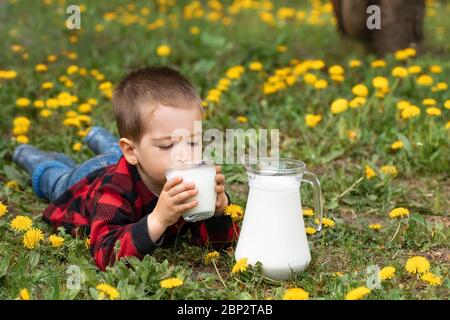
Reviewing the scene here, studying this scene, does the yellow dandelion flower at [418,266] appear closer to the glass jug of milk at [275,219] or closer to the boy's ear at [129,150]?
the glass jug of milk at [275,219]

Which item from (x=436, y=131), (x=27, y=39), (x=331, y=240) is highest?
(x=27, y=39)

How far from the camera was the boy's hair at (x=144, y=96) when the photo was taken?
2.59 metres

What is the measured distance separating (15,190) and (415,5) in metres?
3.32

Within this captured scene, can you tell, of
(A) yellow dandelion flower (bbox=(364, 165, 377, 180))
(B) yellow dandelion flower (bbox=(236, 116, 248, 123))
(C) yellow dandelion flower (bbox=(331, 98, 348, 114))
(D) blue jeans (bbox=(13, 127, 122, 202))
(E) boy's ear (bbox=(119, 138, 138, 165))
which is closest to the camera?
(E) boy's ear (bbox=(119, 138, 138, 165))

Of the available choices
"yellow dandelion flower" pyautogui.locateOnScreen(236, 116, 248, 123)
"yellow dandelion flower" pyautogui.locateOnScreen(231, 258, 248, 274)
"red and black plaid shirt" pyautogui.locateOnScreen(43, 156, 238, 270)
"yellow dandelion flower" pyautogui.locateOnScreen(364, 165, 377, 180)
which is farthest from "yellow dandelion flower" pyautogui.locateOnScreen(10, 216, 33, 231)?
"yellow dandelion flower" pyautogui.locateOnScreen(236, 116, 248, 123)

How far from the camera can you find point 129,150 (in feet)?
8.85

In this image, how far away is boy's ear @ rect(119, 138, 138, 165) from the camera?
2672 mm

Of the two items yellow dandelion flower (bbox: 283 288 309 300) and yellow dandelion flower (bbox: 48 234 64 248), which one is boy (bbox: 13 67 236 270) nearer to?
yellow dandelion flower (bbox: 48 234 64 248)

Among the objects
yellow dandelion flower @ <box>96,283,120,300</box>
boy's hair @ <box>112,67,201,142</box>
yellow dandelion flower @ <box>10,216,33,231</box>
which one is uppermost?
boy's hair @ <box>112,67,201,142</box>

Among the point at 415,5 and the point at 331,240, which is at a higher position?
the point at 415,5

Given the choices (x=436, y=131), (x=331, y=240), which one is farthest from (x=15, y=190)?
(x=436, y=131)
